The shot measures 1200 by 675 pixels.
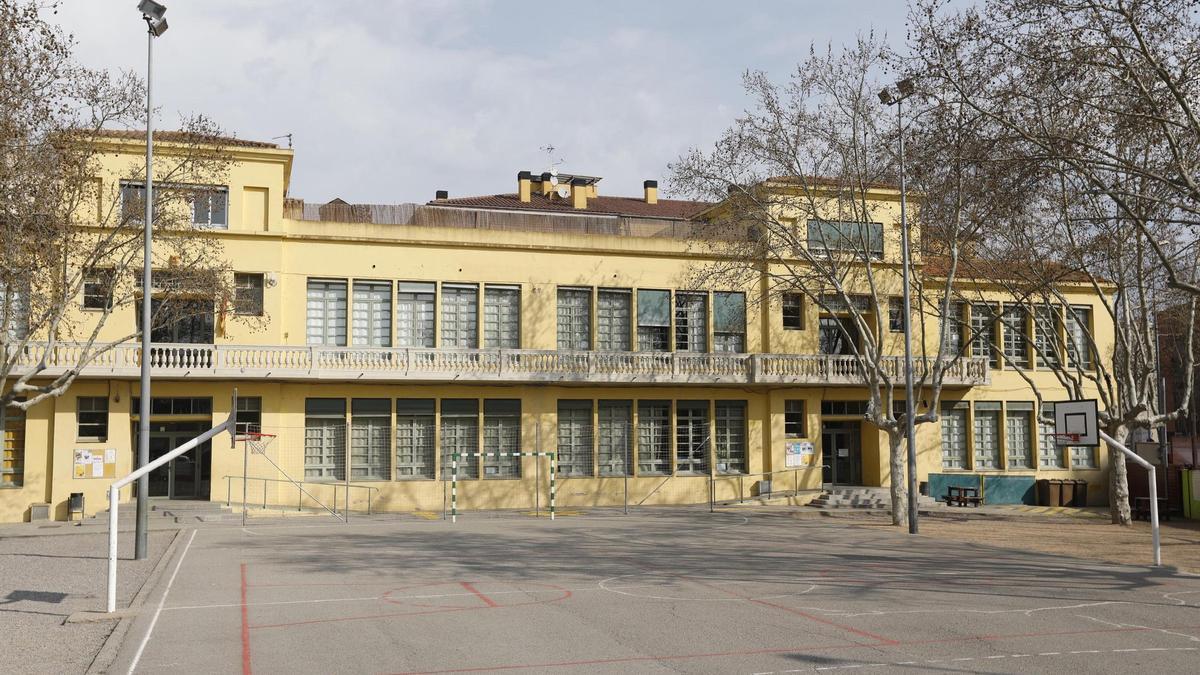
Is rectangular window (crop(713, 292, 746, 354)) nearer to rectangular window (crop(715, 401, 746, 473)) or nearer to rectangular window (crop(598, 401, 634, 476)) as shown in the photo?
rectangular window (crop(715, 401, 746, 473))

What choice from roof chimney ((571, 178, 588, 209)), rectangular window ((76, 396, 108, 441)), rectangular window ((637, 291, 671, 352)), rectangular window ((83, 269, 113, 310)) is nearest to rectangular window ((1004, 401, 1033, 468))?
rectangular window ((637, 291, 671, 352))

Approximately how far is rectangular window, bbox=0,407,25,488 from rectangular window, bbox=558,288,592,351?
1647 cm

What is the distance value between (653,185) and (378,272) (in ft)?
62.4

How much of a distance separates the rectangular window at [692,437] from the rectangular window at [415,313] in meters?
9.11

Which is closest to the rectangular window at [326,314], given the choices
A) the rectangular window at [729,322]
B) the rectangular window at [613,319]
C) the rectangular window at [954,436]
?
the rectangular window at [613,319]

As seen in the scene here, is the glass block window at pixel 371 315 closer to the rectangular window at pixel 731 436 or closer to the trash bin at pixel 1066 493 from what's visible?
the rectangular window at pixel 731 436

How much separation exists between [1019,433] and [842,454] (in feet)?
25.1

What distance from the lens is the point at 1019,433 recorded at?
4219 cm

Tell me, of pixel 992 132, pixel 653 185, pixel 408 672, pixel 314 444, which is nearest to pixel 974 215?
pixel 992 132

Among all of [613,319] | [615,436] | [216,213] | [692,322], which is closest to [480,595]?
[216,213]

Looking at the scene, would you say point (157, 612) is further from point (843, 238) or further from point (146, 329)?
point (843, 238)

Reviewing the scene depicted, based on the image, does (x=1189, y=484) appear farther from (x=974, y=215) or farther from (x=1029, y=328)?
(x=974, y=215)

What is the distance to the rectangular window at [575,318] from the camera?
36656 mm

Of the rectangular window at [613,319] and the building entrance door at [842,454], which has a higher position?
the rectangular window at [613,319]
